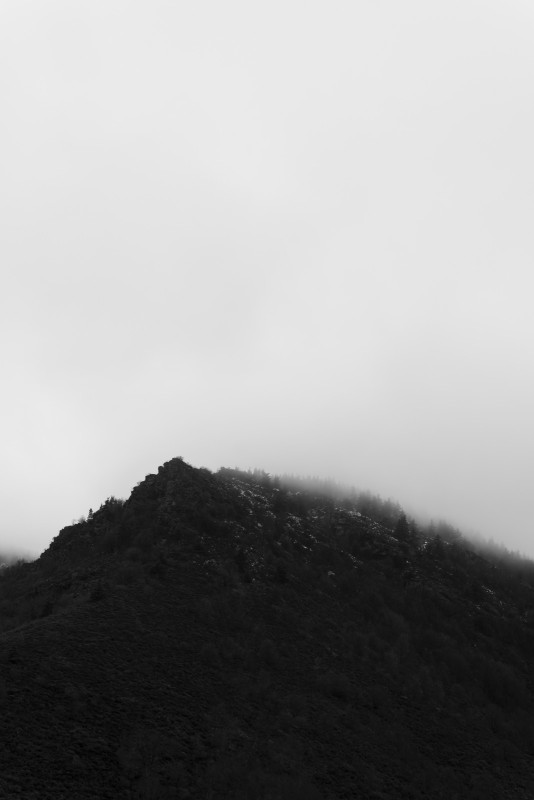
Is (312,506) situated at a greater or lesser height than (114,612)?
greater

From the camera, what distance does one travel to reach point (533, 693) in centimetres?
4550

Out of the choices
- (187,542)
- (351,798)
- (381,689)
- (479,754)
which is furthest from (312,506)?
(351,798)

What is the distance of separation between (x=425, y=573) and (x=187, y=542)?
80.9ft

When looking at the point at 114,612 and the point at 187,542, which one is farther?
the point at 187,542

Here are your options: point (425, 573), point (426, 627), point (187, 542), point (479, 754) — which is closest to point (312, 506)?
point (425, 573)

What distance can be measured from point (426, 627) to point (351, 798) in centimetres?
2558

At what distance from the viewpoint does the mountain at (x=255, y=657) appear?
22.3 metres

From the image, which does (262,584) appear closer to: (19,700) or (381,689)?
→ (381,689)

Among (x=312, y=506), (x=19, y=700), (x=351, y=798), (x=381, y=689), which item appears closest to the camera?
(x=19, y=700)

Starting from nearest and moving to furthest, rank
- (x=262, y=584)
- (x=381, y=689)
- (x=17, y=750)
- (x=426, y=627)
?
(x=17, y=750) → (x=381, y=689) → (x=262, y=584) → (x=426, y=627)

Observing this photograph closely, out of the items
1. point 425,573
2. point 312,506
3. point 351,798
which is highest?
point 312,506

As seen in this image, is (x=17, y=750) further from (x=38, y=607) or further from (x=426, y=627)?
(x=426, y=627)

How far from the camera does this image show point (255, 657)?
1350 inches

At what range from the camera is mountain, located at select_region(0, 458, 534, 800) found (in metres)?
22.3
